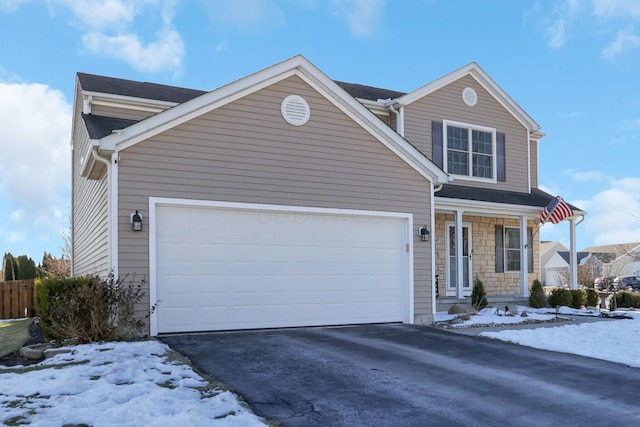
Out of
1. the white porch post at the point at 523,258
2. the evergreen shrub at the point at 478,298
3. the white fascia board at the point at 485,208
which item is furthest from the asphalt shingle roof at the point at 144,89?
the evergreen shrub at the point at 478,298

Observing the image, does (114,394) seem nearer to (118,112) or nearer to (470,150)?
(118,112)

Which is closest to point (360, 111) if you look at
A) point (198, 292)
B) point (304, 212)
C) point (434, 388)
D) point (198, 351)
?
point (304, 212)

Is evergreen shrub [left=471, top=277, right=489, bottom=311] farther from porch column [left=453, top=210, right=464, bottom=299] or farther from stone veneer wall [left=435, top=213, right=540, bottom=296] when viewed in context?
stone veneer wall [left=435, top=213, right=540, bottom=296]

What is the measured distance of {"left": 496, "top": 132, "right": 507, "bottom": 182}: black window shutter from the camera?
15.9m

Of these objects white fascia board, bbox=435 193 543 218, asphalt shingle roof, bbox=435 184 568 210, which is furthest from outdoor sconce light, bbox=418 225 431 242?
A: asphalt shingle roof, bbox=435 184 568 210

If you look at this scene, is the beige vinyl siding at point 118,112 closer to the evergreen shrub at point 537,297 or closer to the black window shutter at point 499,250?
the black window shutter at point 499,250

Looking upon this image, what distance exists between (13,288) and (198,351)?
39.4 ft

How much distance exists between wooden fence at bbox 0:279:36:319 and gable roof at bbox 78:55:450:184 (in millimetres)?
8074

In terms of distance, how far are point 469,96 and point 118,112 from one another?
944 centimetres

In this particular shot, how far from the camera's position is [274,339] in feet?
28.8

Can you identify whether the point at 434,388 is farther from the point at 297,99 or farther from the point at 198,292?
the point at 297,99

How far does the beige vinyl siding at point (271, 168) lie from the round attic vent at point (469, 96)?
5248 mm

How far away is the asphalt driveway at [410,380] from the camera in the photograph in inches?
196

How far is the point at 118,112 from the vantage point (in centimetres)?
1254
